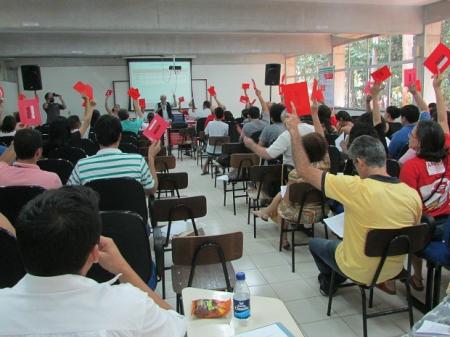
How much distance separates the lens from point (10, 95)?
13508mm

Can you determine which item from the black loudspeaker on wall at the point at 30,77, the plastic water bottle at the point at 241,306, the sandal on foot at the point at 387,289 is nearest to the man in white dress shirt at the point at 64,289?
the plastic water bottle at the point at 241,306

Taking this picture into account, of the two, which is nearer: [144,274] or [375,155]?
[144,274]

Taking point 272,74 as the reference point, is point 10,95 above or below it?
below

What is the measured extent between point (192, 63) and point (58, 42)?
5206mm

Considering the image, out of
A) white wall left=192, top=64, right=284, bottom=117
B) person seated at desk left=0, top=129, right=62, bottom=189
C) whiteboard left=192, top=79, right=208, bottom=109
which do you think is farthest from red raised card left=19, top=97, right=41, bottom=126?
white wall left=192, top=64, right=284, bottom=117

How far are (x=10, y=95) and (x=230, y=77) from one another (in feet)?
25.9

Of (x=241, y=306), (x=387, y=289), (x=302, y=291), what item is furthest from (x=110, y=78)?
(x=241, y=306)

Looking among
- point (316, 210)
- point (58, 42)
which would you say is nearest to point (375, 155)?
point (316, 210)

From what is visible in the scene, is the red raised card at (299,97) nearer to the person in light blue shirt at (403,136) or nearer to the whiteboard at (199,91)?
the person in light blue shirt at (403,136)

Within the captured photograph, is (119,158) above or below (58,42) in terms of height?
below

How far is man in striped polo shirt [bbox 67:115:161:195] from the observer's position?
2789 millimetres

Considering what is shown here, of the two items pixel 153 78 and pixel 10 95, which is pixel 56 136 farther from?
pixel 10 95

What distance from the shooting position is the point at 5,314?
0.90 m

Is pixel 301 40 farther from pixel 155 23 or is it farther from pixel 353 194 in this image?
pixel 353 194
